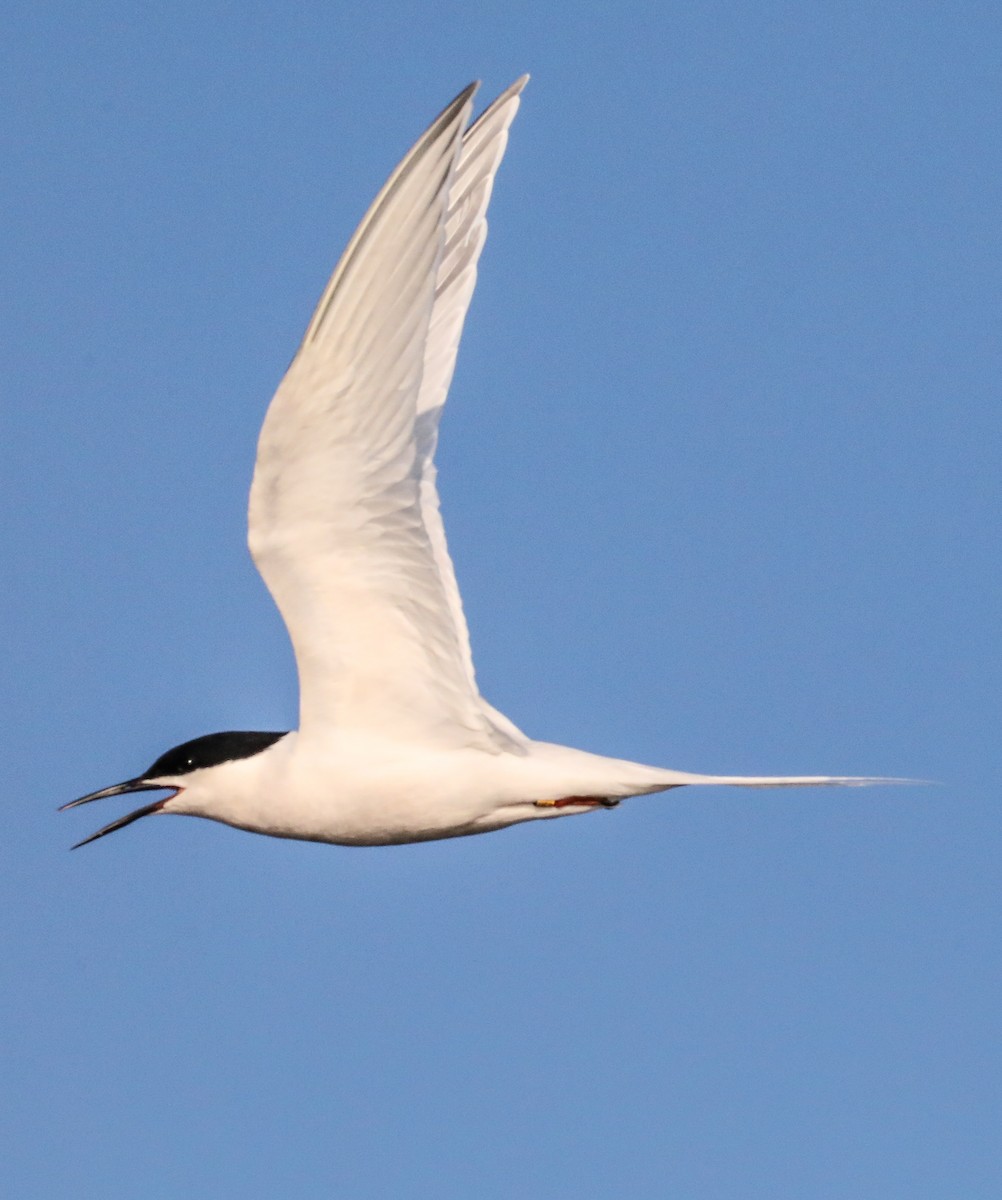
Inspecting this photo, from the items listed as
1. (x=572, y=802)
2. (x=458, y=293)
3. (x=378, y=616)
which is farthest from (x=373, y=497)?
(x=572, y=802)

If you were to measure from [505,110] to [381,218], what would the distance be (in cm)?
218

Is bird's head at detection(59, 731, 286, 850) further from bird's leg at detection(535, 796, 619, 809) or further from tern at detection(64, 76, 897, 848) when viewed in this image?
bird's leg at detection(535, 796, 619, 809)

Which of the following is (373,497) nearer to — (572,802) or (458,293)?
(458,293)

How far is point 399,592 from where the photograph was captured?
8.88m

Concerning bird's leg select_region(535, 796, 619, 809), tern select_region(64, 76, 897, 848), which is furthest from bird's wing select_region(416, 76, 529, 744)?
bird's leg select_region(535, 796, 619, 809)

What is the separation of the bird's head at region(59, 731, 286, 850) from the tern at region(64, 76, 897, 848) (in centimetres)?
1

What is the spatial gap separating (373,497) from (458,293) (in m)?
1.76

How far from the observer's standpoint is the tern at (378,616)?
8023 mm

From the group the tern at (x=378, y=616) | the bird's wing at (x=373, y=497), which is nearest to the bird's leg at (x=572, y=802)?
the tern at (x=378, y=616)

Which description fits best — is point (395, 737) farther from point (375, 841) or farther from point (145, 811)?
point (145, 811)

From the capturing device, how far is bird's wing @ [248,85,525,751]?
25.2 ft

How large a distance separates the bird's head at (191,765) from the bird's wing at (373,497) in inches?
15.7

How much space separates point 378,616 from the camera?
8953 mm

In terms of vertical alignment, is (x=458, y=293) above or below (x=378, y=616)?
above
